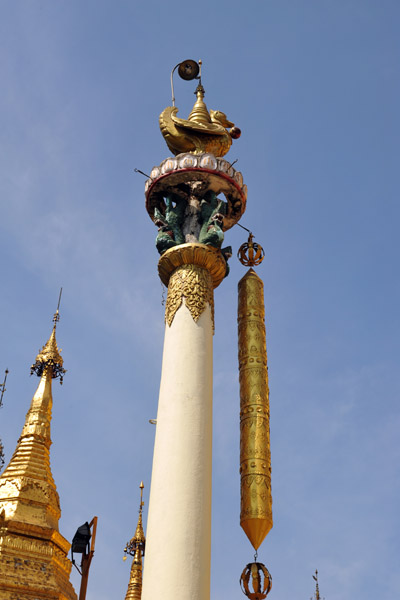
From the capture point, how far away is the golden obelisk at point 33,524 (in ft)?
74.8

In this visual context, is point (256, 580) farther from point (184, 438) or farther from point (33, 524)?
point (33, 524)

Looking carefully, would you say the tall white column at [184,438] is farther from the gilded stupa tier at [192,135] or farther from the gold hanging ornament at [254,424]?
the gilded stupa tier at [192,135]

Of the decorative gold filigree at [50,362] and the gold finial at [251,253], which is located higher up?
the decorative gold filigree at [50,362]

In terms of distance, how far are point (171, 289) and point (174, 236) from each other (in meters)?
1.32

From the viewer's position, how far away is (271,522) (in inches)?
591

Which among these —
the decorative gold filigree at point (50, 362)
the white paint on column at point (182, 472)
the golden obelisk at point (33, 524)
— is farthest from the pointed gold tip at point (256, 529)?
the decorative gold filigree at point (50, 362)

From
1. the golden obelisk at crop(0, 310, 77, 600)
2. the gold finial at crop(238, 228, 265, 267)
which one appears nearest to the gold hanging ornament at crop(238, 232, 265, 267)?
the gold finial at crop(238, 228, 265, 267)

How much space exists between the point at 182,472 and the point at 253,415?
8.99 ft

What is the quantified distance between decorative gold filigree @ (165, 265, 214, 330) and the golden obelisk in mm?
10874

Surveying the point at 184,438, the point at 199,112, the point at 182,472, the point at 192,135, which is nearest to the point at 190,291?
the point at 184,438

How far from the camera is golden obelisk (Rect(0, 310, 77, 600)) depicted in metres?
22.8

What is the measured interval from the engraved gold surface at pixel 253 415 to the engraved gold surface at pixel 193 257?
1.40m

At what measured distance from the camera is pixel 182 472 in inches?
543

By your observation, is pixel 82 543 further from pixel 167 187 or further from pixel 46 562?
pixel 46 562
